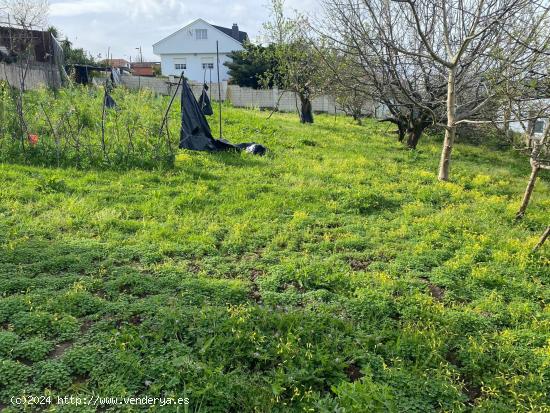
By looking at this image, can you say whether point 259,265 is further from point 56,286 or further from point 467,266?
point 467,266

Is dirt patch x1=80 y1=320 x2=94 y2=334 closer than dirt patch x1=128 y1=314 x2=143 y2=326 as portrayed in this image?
Yes

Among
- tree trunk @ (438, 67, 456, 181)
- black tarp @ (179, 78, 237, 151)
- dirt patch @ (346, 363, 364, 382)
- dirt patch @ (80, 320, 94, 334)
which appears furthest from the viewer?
black tarp @ (179, 78, 237, 151)

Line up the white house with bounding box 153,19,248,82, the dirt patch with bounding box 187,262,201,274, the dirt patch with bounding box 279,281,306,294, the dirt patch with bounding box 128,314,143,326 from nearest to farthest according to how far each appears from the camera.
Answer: the dirt patch with bounding box 128,314,143,326 → the dirt patch with bounding box 279,281,306,294 → the dirt patch with bounding box 187,262,201,274 → the white house with bounding box 153,19,248,82

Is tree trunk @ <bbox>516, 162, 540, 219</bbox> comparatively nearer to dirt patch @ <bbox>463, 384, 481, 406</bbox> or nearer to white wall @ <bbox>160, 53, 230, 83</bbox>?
dirt patch @ <bbox>463, 384, 481, 406</bbox>

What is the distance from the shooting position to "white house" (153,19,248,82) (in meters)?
42.0

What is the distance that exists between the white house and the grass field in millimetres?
37205

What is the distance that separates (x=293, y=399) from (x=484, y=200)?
6058mm

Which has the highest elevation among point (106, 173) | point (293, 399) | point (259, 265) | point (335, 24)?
point (335, 24)

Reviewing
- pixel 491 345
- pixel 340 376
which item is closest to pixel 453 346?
pixel 491 345

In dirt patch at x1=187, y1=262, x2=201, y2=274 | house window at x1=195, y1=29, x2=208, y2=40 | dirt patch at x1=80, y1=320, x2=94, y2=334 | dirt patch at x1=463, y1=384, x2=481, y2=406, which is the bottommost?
dirt patch at x1=463, y1=384, x2=481, y2=406

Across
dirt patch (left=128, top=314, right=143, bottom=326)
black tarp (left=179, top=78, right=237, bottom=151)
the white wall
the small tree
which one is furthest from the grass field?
the white wall

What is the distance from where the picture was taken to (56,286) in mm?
4008

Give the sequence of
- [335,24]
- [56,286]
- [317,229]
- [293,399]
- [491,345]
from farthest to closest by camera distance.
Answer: [335,24], [317,229], [56,286], [491,345], [293,399]

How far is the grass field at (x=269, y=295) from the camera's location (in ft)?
9.59
